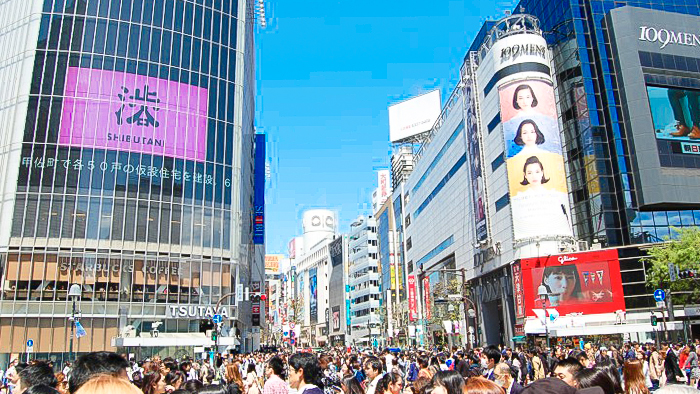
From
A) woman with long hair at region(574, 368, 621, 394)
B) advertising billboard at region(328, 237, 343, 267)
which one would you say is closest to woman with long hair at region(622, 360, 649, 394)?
woman with long hair at region(574, 368, 621, 394)

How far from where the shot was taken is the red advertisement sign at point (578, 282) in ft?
172

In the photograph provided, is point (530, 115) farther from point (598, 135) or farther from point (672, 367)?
point (672, 367)

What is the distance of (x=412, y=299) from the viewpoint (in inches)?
3780

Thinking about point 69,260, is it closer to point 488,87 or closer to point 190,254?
point 190,254

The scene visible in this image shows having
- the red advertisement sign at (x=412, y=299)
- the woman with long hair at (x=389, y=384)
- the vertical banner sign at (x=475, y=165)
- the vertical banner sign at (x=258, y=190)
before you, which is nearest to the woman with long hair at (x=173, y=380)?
the woman with long hair at (x=389, y=384)

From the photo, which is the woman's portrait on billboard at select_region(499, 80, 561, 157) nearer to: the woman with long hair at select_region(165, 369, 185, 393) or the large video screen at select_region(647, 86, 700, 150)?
the large video screen at select_region(647, 86, 700, 150)

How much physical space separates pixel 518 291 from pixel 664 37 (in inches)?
1210

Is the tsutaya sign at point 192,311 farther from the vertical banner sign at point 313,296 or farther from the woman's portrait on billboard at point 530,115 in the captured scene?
the vertical banner sign at point 313,296

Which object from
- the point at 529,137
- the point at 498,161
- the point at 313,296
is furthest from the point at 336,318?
the point at 529,137

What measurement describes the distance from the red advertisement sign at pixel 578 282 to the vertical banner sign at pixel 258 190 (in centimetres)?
4707

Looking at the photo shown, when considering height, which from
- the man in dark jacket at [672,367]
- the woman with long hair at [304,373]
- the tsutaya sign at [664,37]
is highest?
the tsutaya sign at [664,37]

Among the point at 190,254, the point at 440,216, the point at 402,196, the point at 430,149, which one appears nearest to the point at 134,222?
the point at 190,254

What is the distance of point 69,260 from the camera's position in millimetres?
48125

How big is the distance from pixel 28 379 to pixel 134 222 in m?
46.5
